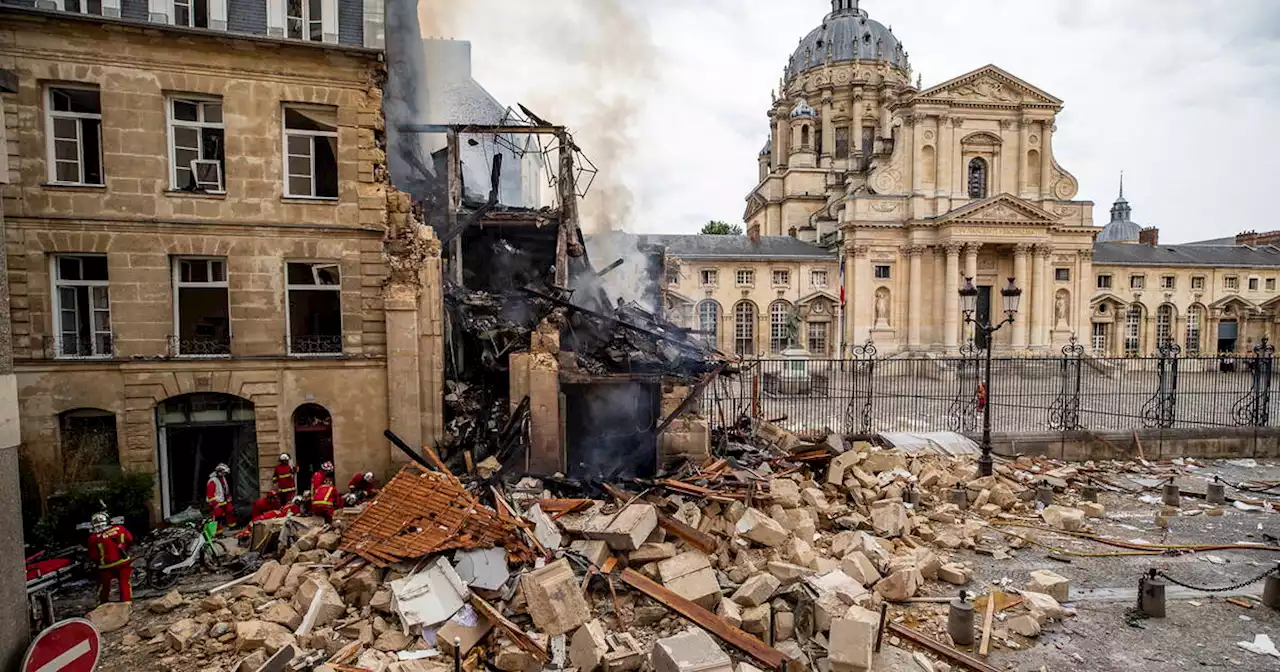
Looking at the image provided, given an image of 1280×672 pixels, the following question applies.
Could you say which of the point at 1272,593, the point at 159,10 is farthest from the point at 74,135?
the point at 1272,593

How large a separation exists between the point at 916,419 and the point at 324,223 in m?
16.5

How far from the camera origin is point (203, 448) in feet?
37.4

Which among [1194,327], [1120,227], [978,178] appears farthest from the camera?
[1120,227]

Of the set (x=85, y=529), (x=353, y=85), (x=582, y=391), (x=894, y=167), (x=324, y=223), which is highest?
(x=894, y=167)

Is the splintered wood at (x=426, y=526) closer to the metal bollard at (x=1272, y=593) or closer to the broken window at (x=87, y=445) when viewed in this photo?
the broken window at (x=87, y=445)

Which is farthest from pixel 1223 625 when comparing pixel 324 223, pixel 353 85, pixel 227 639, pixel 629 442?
pixel 353 85

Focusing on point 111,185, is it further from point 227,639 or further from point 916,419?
point 916,419

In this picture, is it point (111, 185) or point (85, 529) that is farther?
point (111, 185)

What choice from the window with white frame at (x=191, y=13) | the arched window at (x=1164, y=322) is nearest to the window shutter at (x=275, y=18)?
the window with white frame at (x=191, y=13)

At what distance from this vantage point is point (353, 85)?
37.2 ft

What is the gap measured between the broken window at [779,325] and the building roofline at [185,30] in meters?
34.4

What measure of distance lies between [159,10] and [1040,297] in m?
47.0

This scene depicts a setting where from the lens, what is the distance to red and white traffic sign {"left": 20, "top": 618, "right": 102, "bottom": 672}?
13.8 ft

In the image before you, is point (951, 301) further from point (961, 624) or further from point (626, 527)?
point (626, 527)
